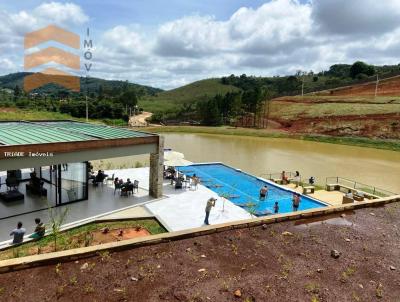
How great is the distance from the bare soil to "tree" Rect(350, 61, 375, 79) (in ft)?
387

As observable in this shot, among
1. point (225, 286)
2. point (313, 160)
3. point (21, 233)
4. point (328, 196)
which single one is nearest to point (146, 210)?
point (21, 233)

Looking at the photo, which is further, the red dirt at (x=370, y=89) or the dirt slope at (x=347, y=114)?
the red dirt at (x=370, y=89)

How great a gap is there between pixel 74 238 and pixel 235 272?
6.80 m

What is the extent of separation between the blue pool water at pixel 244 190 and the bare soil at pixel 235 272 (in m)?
7.07

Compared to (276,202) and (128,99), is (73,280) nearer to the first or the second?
(276,202)

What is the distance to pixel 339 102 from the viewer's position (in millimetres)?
74000

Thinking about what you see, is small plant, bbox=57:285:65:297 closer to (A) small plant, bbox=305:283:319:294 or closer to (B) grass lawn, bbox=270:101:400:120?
(A) small plant, bbox=305:283:319:294

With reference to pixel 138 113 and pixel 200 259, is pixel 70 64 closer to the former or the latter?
pixel 200 259

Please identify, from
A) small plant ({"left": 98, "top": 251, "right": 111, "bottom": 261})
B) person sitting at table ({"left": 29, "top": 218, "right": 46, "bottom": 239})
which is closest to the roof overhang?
person sitting at table ({"left": 29, "top": 218, "right": 46, "bottom": 239})

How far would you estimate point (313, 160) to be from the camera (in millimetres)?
34688

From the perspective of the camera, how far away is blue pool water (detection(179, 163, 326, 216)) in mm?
17547

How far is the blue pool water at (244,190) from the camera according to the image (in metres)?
17.5

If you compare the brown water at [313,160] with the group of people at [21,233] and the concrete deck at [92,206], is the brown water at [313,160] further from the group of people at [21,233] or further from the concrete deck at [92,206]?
the group of people at [21,233]

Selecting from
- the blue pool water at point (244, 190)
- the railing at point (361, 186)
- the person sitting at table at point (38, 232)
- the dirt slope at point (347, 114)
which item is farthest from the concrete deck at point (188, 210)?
the dirt slope at point (347, 114)
